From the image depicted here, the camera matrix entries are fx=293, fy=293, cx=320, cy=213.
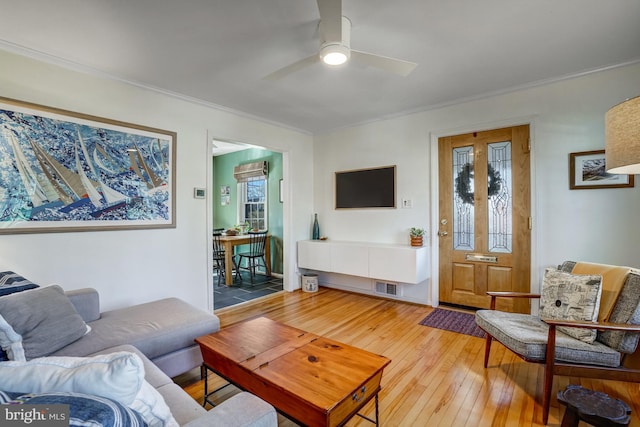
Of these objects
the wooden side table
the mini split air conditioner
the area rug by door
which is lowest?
the area rug by door

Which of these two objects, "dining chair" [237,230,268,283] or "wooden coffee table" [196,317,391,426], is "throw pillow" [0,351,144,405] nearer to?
"wooden coffee table" [196,317,391,426]

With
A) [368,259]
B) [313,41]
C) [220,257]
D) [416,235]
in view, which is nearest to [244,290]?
[220,257]

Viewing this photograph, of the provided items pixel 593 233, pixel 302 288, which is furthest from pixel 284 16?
pixel 302 288

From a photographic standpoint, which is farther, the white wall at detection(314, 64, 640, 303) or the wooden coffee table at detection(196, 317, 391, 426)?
the white wall at detection(314, 64, 640, 303)

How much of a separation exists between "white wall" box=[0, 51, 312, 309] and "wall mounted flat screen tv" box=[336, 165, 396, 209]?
138 centimetres

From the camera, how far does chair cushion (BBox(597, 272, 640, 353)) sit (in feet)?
5.64

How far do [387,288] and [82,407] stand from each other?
383cm

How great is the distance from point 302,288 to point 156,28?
12.2 feet

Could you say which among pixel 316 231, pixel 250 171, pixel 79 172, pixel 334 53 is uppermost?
pixel 334 53

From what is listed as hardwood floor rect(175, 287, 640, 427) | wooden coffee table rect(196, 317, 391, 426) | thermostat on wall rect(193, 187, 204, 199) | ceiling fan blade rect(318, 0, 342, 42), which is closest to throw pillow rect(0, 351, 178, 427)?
wooden coffee table rect(196, 317, 391, 426)

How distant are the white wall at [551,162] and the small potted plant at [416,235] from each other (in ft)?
0.34

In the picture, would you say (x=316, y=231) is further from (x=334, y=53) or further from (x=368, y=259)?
(x=334, y=53)

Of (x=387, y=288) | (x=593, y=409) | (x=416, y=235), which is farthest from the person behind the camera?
(x=387, y=288)

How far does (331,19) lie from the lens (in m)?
1.74
